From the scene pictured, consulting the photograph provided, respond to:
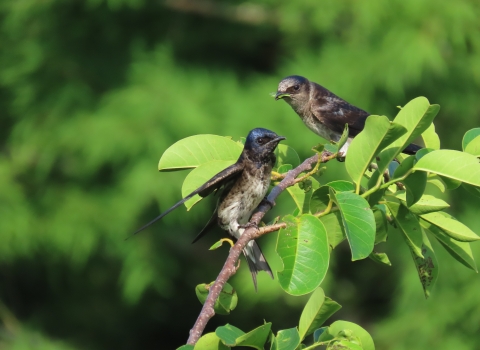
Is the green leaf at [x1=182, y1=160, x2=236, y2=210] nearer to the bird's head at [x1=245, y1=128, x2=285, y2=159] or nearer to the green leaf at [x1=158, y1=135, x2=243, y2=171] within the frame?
the green leaf at [x1=158, y1=135, x2=243, y2=171]

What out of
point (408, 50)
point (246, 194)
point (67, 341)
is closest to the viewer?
point (246, 194)

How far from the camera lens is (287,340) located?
1681 millimetres

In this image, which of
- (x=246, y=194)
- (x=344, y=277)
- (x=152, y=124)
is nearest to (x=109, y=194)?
(x=152, y=124)

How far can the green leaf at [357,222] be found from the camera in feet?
5.96

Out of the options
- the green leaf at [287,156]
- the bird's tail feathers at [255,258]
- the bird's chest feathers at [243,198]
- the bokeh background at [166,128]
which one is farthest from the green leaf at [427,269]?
the bokeh background at [166,128]

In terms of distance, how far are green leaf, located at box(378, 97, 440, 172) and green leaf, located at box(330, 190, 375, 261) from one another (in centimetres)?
11

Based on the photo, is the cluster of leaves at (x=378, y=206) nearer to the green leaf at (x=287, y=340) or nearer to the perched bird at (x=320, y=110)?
the green leaf at (x=287, y=340)

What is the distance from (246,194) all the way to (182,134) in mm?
5401

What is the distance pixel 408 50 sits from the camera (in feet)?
26.1

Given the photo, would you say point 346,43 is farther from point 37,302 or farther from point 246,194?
point 246,194

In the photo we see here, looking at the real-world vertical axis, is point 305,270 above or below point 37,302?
above

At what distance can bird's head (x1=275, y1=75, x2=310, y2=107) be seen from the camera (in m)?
4.10

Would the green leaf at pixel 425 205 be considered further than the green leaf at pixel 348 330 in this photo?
Yes

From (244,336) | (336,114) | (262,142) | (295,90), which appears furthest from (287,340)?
(295,90)
